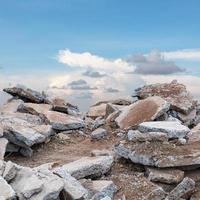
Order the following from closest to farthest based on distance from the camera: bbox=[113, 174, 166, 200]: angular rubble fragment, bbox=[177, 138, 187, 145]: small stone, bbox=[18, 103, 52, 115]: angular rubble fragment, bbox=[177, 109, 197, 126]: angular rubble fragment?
bbox=[113, 174, 166, 200]: angular rubble fragment, bbox=[177, 138, 187, 145]: small stone, bbox=[18, 103, 52, 115]: angular rubble fragment, bbox=[177, 109, 197, 126]: angular rubble fragment

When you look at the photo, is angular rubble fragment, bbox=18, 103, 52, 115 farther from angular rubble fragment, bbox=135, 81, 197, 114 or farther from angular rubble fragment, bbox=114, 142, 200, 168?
angular rubble fragment, bbox=114, 142, 200, 168

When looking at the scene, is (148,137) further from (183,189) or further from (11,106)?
(11,106)

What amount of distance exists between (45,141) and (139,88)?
7200 mm

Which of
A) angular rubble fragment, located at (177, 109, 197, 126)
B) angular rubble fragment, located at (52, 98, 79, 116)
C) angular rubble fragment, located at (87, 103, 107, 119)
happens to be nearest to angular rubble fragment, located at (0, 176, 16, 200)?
angular rubble fragment, located at (52, 98, 79, 116)

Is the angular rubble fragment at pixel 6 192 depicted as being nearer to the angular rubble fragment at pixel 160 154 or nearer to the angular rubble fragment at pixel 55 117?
the angular rubble fragment at pixel 160 154

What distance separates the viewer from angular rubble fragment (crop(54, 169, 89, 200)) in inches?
411

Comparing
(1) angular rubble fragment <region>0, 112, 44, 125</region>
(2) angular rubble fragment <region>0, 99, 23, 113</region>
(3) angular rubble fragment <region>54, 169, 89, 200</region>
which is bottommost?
(3) angular rubble fragment <region>54, 169, 89, 200</region>

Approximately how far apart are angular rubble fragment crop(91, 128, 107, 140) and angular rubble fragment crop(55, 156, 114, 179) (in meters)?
4.56

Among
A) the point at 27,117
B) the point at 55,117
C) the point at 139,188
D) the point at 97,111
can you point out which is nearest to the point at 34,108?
the point at 27,117

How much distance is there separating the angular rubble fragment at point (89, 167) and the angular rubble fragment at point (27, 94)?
8.21 m

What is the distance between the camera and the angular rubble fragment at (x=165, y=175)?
504 inches

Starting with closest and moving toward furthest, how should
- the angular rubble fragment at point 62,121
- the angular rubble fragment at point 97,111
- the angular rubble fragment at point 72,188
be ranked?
the angular rubble fragment at point 72,188 < the angular rubble fragment at point 62,121 < the angular rubble fragment at point 97,111

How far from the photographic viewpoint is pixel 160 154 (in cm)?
1338

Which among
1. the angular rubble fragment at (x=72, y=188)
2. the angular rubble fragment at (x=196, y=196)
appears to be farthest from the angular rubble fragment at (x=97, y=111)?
the angular rubble fragment at (x=72, y=188)
